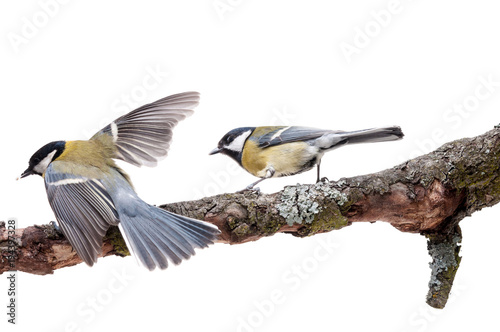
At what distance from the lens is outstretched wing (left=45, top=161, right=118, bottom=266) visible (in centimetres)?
211

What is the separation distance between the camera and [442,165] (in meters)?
2.55

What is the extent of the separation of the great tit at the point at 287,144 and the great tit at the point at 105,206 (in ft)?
1.62

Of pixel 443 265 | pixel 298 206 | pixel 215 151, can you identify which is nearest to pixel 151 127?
pixel 215 151

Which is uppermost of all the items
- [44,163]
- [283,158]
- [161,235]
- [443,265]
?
[44,163]

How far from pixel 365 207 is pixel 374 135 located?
348mm

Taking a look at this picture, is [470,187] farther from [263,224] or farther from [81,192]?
[81,192]

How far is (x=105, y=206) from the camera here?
85.8 inches

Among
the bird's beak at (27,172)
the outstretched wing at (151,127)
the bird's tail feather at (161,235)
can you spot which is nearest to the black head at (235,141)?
the outstretched wing at (151,127)

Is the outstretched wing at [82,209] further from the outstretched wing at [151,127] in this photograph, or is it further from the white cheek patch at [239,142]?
the white cheek patch at [239,142]

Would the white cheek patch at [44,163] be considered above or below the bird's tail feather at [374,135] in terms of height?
above

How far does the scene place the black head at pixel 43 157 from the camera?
2.36 metres

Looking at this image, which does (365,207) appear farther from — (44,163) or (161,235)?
(44,163)

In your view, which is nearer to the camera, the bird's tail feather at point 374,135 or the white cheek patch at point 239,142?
the bird's tail feather at point 374,135

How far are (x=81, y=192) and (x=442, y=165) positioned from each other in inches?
67.0
